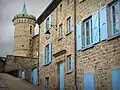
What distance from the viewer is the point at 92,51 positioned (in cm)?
1279

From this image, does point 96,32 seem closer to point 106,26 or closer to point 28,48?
point 106,26

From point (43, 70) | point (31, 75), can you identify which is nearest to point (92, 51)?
point (43, 70)

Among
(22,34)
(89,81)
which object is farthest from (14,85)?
(22,34)

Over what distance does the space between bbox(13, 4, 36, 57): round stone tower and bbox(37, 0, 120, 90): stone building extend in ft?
90.9

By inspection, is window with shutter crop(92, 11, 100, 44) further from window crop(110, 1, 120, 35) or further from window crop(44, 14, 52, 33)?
window crop(44, 14, 52, 33)

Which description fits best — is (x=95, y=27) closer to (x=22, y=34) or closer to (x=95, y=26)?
(x=95, y=26)

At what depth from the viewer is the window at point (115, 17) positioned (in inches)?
435

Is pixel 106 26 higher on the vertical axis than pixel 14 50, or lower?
lower

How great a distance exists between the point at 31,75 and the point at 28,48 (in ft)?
81.6

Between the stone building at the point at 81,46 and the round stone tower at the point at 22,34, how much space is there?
2771 cm

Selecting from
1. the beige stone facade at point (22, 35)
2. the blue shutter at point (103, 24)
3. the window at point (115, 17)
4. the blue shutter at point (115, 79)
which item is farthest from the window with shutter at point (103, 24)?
the beige stone facade at point (22, 35)

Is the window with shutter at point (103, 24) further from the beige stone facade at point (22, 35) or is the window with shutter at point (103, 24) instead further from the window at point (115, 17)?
the beige stone facade at point (22, 35)

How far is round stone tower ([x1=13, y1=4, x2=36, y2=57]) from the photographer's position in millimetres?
48250

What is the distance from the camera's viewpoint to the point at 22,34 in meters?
49.0
